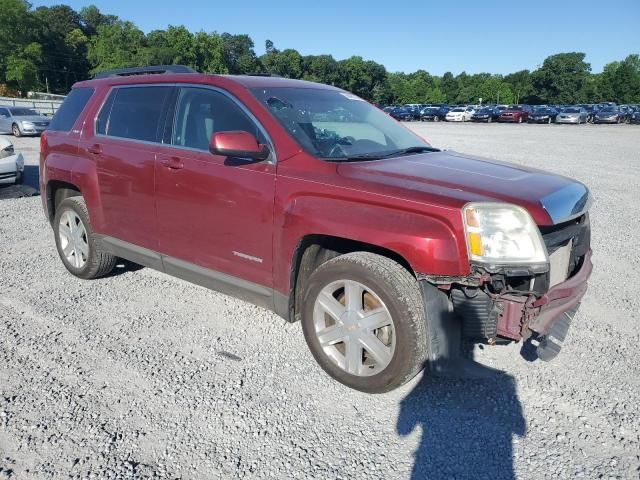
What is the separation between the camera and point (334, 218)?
3.03 meters

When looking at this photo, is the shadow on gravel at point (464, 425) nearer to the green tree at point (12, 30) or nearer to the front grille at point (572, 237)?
the front grille at point (572, 237)

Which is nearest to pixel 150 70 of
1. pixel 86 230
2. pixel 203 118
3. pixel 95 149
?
pixel 95 149

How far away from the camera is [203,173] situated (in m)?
3.68

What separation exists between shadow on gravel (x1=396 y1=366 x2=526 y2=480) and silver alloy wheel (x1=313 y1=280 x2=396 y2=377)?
0.36m

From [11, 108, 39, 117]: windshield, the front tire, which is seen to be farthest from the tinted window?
[11, 108, 39, 117]: windshield

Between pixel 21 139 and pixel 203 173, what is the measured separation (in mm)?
22082

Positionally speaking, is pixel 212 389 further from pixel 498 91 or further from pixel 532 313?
pixel 498 91

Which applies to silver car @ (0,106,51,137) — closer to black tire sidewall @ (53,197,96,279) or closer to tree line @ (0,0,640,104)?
black tire sidewall @ (53,197,96,279)

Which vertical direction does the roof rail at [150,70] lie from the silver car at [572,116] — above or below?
above

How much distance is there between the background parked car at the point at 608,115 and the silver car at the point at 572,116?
1.11 metres

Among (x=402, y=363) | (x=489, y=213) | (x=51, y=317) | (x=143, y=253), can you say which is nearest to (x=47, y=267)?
(x=51, y=317)

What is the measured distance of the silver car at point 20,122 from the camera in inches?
890

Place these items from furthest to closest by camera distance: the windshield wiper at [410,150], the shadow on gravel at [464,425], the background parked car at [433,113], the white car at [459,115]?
the background parked car at [433,113], the white car at [459,115], the windshield wiper at [410,150], the shadow on gravel at [464,425]

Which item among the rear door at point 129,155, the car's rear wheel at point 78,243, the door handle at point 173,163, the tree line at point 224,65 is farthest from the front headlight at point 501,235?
the tree line at point 224,65
